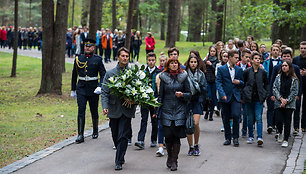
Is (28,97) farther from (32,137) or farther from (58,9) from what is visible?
(32,137)

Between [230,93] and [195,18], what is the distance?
39.9 meters

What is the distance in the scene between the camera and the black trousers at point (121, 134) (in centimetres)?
820

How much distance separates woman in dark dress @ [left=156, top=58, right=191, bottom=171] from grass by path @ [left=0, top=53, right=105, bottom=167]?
10.4ft

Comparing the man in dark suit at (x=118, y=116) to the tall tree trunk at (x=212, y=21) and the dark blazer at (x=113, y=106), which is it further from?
the tall tree trunk at (x=212, y=21)

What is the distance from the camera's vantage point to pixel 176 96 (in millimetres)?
8109

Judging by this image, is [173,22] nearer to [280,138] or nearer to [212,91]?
[212,91]

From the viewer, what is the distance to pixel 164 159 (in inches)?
353

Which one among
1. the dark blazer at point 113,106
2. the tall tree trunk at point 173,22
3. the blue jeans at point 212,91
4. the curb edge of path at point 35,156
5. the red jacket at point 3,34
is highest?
the tall tree trunk at point 173,22

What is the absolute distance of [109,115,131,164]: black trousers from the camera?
820cm

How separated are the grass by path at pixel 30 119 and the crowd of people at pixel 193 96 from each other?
122cm

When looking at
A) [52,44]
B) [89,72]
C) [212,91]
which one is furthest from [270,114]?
[52,44]

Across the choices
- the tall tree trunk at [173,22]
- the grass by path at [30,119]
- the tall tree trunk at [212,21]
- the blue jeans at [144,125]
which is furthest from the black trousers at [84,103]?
the tall tree trunk at [212,21]

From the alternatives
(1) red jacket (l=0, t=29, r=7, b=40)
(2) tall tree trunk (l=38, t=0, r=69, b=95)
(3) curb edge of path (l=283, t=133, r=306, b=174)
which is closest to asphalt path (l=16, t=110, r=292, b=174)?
(3) curb edge of path (l=283, t=133, r=306, b=174)

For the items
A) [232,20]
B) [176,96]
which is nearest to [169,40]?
[232,20]
